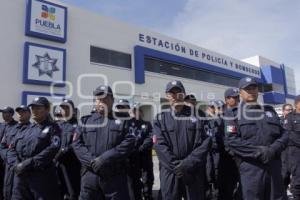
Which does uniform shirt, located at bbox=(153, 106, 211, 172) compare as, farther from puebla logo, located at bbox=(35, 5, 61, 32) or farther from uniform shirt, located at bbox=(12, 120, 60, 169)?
puebla logo, located at bbox=(35, 5, 61, 32)

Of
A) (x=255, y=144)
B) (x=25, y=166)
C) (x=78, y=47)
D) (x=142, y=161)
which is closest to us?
(x=255, y=144)

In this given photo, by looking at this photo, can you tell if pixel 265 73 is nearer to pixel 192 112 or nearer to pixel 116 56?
pixel 116 56

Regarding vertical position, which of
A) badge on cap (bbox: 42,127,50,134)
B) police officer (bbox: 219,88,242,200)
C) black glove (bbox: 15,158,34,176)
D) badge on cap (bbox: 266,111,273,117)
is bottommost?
police officer (bbox: 219,88,242,200)

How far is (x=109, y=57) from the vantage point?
48.7 feet

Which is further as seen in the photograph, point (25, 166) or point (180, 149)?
point (25, 166)

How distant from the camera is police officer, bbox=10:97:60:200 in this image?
3495 mm

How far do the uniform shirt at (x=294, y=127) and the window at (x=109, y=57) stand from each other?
34.8 ft

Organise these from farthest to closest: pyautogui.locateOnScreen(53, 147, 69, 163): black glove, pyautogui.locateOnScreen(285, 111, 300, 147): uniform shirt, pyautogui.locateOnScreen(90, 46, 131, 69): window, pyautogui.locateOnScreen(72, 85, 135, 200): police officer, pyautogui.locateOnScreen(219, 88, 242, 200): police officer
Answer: pyautogui.locateOnScreen(90, 46, 131, 69): window → pyautogui.locateOnScreen(285, 111, 300, 147): uniform shirt → pyautogui.locateOnScreen(53, 147, 69, 163): black glove → pyautogui.locateOnScreen(219, 88, 242, 200): police officer → pyautogui.locateOnScreen(72, 85, 135, 200): police officer

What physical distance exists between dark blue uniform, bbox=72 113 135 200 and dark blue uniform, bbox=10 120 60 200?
44cm

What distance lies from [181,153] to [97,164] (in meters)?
→ 0.90

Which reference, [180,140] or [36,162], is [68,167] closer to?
[36,162]

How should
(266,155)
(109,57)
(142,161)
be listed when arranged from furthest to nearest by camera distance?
(109,57) < (142,161) < (266,155)

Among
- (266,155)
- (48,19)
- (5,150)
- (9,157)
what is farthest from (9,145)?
(48,19)

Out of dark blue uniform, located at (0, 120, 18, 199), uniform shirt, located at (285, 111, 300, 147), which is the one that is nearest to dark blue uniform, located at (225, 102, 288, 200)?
uniform shirt, located at (285, 111, 300, 147)
